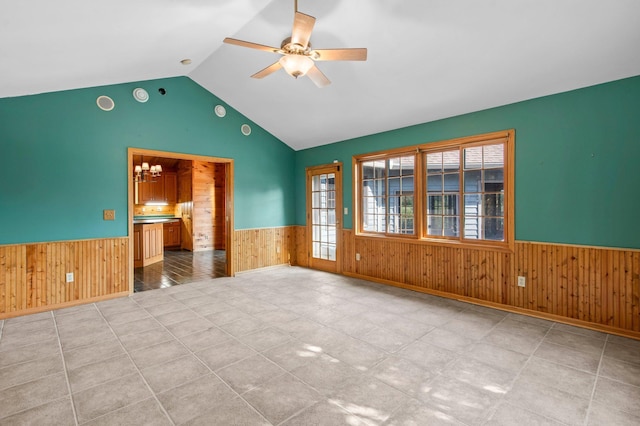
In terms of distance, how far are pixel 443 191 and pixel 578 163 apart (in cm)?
159

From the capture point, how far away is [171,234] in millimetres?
9664

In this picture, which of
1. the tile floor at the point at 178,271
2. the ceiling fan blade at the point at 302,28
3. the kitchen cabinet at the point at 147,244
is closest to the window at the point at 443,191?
the ceiling fan blade at the point at 302,28

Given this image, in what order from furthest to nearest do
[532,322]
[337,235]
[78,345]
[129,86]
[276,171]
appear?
[276,171] → [337,235] → [129,86] → [532,322] → [78,345]

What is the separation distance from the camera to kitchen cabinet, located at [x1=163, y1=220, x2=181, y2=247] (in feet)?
31.4

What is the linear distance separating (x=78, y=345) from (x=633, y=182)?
5736mm

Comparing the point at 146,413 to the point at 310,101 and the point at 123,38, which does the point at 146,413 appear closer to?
the point at 123,38

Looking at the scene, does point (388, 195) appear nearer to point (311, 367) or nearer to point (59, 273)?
point (311, 367)

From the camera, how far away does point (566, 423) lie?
1901 millimetres

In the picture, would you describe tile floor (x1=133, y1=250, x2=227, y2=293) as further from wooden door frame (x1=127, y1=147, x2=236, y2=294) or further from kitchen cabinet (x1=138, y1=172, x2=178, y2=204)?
kitchen cabinet (x1=138, y1=172, x2=178, y2=204)

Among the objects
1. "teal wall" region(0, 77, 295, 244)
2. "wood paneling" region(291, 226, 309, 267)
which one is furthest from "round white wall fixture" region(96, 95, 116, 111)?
"wood paneling" region(291, 226, 309, 267)

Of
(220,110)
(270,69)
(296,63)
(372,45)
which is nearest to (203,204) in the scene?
(220,110)

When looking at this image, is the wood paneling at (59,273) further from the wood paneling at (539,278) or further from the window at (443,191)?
the wood paneling at (539,278)

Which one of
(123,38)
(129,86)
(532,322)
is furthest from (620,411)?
(129,86)

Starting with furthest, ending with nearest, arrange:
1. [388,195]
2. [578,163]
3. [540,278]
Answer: [388,195]
[540,278]
[578,163]
